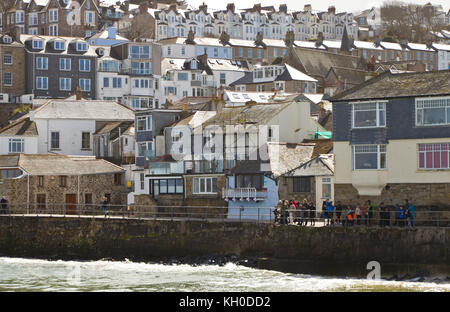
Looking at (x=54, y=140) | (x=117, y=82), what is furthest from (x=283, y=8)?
(x=54, y=140)

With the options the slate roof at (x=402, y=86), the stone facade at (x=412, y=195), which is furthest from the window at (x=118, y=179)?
the stone facade at (x=412, y=195)

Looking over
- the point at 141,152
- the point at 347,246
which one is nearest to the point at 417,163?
the point at 347,246

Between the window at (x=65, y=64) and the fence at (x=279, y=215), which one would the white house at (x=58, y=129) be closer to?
the fence at (x=279, y=215)

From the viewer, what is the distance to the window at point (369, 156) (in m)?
43.3

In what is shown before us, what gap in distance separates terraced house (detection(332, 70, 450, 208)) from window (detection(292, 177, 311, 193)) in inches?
174

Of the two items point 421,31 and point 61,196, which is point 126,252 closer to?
point 61,196

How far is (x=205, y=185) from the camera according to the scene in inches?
2149

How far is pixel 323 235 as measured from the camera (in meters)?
41.4

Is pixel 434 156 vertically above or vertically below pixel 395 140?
below

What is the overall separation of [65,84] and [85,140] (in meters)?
24.7

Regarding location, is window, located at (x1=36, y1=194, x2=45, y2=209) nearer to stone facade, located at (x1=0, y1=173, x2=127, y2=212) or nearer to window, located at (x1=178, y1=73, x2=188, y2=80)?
stone facade, located at (x1=0, y1=173, x2=127, y2=212)

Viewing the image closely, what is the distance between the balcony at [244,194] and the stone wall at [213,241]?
555 centimetres

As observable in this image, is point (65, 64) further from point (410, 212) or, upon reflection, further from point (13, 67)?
point (410, 212)

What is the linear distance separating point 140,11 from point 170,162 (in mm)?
87648
